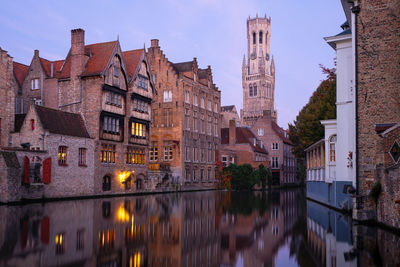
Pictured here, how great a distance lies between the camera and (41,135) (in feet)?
112

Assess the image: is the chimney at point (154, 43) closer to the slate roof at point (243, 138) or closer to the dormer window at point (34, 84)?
the dormer window at point (34, 84)

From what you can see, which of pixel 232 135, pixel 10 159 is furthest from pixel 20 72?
pixel 232 135

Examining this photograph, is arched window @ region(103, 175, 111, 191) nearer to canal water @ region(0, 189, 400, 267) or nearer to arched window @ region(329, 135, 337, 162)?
arched window @ region(329, 135, 337, 162)

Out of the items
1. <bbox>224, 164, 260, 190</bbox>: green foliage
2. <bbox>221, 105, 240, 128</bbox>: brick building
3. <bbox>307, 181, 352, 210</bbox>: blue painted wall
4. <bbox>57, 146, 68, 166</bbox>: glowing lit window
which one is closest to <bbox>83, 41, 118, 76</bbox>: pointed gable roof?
<bbox>57, 146, 68, 166</bbox>: glowing lit window

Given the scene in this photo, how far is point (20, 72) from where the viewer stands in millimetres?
48000

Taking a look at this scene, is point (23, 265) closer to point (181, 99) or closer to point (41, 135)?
point (41, 135)

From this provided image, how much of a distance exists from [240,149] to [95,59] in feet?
112

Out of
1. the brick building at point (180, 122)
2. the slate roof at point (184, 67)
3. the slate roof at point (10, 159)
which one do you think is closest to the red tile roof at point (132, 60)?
the brick building at point (180, 122)

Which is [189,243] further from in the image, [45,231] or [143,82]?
[143,82]

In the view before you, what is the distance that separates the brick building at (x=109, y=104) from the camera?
4097cm

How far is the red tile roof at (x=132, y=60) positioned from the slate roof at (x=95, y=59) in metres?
3.85

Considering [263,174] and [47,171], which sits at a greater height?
[47,171]

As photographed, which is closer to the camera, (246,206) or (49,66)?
(246,206)

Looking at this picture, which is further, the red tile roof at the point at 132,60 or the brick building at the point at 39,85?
the red tile roof at the point at 132,60
